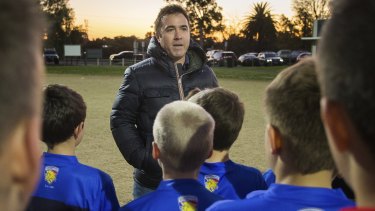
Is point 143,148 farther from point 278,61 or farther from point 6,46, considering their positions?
point 278,61

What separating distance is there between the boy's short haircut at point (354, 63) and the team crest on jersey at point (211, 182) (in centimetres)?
193

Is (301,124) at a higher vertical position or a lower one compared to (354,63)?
lower

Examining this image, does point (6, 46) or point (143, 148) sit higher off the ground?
point (6, 46)

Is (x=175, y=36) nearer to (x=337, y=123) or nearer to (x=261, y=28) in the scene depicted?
(x=337, y=123)

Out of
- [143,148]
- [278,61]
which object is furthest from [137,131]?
[278,61]

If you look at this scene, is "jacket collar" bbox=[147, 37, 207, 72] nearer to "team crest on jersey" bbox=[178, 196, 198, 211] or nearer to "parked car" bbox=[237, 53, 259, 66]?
"team crest on jersey" bbox=[178, 196, 198, 211]

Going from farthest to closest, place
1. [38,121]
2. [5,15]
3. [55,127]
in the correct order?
[55,127] → [38,121] → [5,15]

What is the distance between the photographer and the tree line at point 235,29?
223ft

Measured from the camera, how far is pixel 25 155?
0.87 meters

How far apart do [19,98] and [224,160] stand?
7.22 feet

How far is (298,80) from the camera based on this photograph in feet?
6.43

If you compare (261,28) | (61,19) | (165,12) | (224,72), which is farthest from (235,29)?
(165,12)

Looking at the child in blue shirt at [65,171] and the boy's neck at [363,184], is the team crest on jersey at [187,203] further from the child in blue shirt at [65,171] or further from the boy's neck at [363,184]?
the boy's neck at [363,184]

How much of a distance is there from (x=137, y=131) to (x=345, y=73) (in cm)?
286
